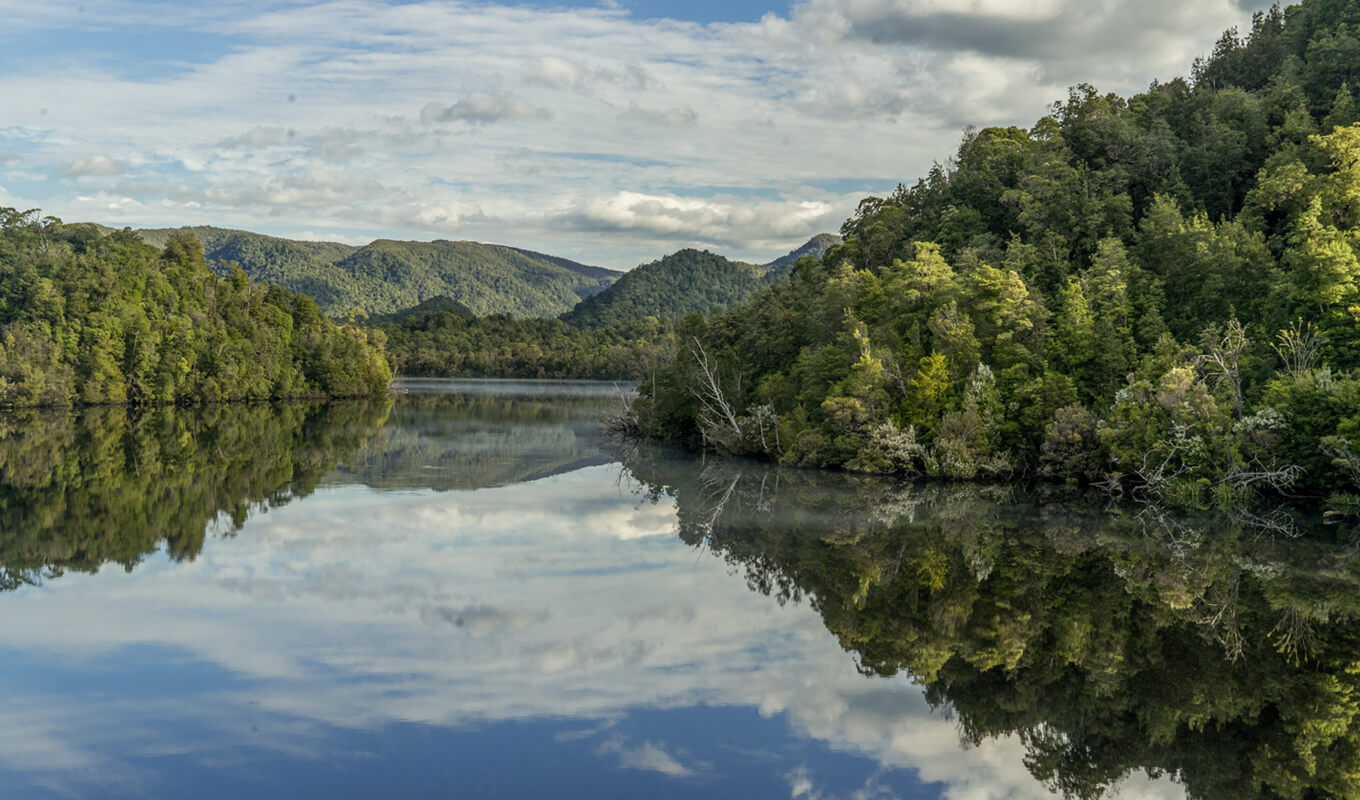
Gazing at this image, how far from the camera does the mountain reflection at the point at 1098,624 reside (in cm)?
1292

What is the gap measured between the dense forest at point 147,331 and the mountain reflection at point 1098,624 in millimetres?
76444

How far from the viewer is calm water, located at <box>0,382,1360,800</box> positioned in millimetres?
12000

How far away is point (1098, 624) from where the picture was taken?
748 inches

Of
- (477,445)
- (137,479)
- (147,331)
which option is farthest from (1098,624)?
(147,331)

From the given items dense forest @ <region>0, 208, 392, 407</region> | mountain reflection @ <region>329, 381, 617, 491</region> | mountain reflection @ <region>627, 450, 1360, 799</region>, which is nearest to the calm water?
mountain reflection @ <region>627, 450, 1360, 799</region>

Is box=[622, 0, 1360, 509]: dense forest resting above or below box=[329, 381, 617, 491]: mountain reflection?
above

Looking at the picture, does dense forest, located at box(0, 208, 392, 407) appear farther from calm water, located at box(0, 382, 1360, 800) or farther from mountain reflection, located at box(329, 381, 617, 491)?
calm water, located at box(0, 382, 1360, 800)

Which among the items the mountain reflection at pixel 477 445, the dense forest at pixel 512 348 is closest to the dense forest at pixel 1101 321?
the mountain reflection at pixel 477 445

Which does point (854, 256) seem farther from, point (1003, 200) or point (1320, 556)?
point (1320, 556)

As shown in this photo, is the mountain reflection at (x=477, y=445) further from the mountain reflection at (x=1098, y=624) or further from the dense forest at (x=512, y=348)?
the dense forest at (x=512, y=348)

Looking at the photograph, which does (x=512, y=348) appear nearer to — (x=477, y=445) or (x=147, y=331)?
(x=147, y=331)

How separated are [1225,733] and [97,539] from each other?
86.3ft

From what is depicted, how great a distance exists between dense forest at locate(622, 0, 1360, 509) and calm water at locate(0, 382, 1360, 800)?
5.63 meters

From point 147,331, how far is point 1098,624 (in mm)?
95688
